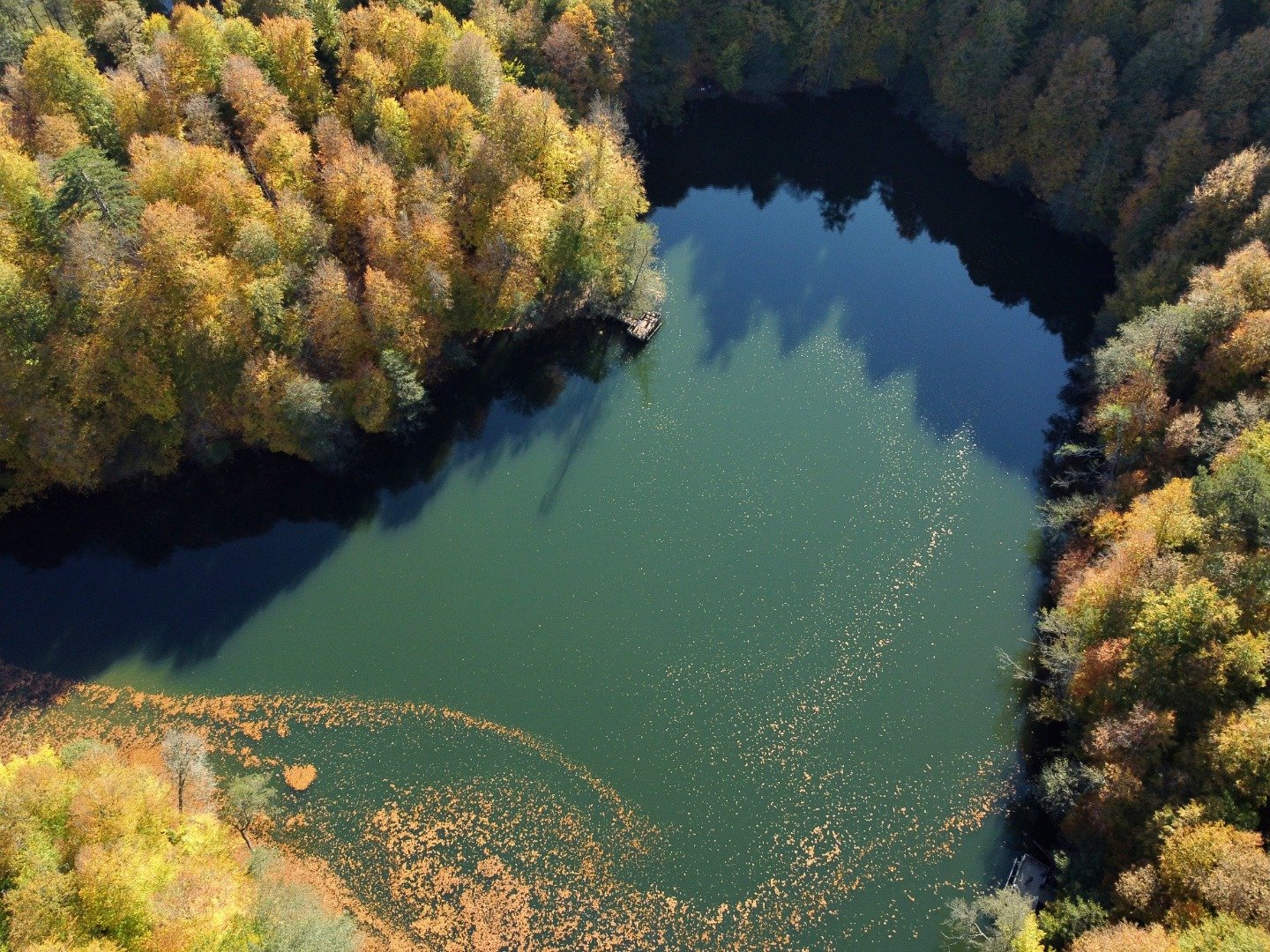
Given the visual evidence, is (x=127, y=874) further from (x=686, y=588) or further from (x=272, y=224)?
(x=272, y=224)

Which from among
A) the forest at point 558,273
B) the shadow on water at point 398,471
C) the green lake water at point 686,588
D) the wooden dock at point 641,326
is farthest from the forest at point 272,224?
the green lake water at point 686,588

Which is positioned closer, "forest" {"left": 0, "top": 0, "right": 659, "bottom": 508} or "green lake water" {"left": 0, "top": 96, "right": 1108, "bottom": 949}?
"green lake water" {"left": 0, "top": 96, "right": 1108, "bottom": 949}

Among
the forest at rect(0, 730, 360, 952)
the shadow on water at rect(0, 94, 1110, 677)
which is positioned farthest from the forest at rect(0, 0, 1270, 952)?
the forest at rect(0, 730, 360, 952)

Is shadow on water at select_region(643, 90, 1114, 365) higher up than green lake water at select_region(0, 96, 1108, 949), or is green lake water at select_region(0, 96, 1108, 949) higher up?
shadow on water at select_region(643, 90, 1114, 365)

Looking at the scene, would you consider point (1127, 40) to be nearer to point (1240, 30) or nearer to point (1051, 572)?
point (1240, 30)

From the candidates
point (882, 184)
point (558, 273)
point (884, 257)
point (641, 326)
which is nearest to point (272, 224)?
point (558, 273)

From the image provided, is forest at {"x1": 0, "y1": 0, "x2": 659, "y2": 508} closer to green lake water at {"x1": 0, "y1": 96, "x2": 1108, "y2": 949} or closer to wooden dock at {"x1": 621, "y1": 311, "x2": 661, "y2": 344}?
wooden dock at {"x1": 621, "y1": 311, "x2": 661, "y2": 344}

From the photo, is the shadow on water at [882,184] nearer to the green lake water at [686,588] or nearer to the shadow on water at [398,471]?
the shadow on water at [398,471]

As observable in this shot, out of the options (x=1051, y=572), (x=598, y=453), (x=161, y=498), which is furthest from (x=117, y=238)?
(x=1051, y=572)
